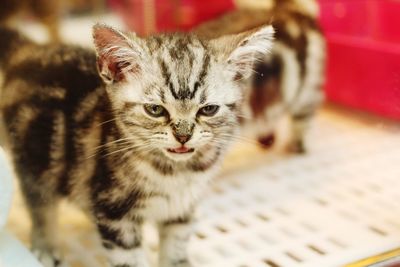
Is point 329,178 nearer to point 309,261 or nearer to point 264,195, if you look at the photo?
point 264,195

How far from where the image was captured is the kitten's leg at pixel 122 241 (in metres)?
1.03

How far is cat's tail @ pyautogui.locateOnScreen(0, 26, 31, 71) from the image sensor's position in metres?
1.26

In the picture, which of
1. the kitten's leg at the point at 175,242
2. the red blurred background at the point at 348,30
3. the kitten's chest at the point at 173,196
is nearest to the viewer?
the kitten's chest at the point at 173,196

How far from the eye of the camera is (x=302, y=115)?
1.82m

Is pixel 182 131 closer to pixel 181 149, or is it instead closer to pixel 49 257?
pixel 181 149

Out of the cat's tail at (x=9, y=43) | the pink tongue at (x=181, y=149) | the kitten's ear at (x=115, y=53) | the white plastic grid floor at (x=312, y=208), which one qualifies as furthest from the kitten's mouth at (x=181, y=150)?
the cat's tail at (x=9, y=43)

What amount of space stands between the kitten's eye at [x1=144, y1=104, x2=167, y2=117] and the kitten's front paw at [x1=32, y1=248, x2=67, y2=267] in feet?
1.44

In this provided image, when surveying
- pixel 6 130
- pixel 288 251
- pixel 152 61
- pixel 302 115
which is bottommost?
pixel 288 251

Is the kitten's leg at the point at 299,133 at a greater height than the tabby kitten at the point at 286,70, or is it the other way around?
the tabby kitten at the point at 286,70

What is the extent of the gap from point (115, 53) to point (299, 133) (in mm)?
1009

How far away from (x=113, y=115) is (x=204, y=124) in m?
0.18

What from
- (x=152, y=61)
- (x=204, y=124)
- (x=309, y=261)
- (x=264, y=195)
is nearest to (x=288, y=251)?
(x=309, y=261)

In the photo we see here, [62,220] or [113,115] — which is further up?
[113,115]

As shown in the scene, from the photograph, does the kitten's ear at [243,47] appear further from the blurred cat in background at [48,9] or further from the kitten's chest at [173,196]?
the blurred cat in background at [48,9]
